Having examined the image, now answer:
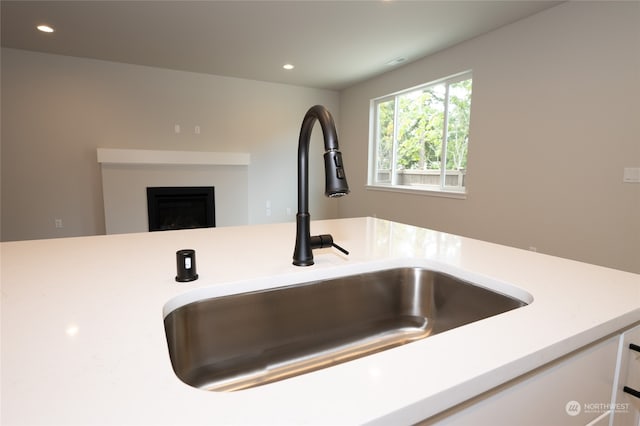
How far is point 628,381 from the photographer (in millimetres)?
656

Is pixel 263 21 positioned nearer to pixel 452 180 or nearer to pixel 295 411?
pixel 452 180

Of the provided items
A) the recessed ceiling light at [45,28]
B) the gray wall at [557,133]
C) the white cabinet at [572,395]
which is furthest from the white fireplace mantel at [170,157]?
the white cabinet at [572,395]

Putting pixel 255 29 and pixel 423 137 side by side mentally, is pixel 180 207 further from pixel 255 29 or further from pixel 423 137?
pixel 423 137

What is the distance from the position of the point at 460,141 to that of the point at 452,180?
47cm

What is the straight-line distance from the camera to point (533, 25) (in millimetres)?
2986

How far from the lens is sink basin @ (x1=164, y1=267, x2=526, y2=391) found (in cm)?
70

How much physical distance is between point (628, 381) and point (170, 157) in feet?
16.2

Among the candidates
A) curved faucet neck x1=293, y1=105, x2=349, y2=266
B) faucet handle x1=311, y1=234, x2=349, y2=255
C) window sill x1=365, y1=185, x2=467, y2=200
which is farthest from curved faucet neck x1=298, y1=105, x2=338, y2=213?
window sill x1=365, y1=185, x2=467, y2=200

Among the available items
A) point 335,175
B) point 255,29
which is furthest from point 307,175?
point 255,29

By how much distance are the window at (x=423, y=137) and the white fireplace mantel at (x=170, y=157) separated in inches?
85.9

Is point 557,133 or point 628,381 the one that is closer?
point 628,381

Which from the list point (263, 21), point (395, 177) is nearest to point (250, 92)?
point (263, 21)

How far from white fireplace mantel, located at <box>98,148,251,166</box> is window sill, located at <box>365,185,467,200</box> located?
208 cm

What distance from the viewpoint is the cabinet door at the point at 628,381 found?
64 centimetres
